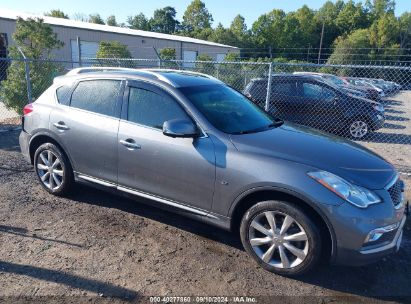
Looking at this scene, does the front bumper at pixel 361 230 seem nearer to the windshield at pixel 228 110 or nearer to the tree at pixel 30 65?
the windshield at pixel 228 110

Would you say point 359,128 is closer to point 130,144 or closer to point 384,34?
point 130,144

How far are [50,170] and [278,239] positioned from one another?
310 centimetres

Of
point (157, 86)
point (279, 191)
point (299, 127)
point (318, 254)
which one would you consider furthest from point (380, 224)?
point (157, 86)

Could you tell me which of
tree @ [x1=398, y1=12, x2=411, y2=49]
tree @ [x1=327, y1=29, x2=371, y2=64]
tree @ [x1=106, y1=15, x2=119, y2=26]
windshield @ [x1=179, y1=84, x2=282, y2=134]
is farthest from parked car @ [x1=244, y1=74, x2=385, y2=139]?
tree @ [x1=106, y1=15, x2=119, y2=26]

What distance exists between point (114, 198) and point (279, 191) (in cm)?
259

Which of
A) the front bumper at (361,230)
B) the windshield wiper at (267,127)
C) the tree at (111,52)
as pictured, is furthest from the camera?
the tree at (111,52)

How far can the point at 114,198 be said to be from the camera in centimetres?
494

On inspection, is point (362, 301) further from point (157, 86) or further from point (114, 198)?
point (114, 198)

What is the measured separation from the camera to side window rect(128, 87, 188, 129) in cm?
377

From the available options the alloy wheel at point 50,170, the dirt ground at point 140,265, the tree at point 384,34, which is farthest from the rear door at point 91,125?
the tree at point 384,34

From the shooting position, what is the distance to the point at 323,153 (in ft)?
11.1

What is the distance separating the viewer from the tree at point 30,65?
1020cm

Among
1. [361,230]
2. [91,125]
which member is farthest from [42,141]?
[361,230]

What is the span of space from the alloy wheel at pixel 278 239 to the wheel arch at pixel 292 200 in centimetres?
14
